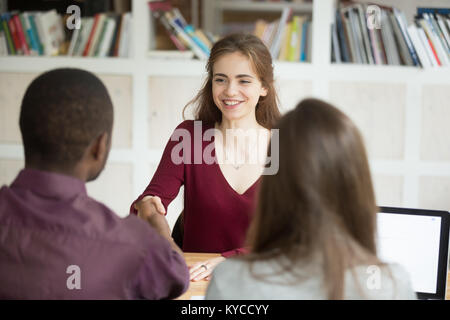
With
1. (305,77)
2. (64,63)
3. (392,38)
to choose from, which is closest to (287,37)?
(305,77)

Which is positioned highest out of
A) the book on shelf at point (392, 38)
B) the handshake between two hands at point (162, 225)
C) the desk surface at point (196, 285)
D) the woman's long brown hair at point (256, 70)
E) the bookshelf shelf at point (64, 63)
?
the book on shelf at point (392, 38)

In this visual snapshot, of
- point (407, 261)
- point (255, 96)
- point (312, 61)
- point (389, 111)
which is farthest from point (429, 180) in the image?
point (407, 261)

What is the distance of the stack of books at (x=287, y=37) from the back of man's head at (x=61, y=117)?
6.98ft

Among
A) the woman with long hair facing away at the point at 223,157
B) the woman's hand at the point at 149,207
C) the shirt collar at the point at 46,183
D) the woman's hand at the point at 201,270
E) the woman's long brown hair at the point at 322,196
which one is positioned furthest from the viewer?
the woman with long hair facing away at the point at 223,157

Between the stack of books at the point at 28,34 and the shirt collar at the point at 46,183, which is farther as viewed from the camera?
the stack of books at the point at 28,34

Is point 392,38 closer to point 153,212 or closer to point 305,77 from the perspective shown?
point 305,77

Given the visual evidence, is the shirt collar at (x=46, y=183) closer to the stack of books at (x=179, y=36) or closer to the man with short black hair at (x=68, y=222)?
the man with short black hair at (x=68, y=222)

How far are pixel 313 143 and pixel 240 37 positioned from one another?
1.17 metres

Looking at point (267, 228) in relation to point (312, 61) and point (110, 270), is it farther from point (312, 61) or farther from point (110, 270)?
point (312, 61)

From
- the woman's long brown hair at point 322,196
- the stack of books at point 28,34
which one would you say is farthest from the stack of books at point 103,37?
the woman's long brown hair at point 322,196

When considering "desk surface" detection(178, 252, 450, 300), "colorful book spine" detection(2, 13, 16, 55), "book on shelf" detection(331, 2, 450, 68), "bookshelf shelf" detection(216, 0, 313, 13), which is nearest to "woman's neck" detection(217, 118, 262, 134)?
"desk surface" detection(178, 252, 450, 300)

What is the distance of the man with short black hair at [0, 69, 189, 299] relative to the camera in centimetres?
96

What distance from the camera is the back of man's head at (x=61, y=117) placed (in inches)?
40.0

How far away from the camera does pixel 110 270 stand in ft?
3.25
